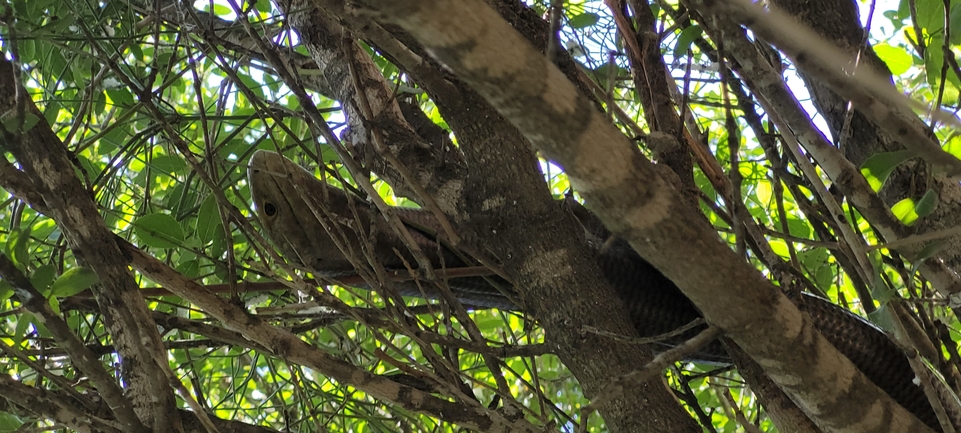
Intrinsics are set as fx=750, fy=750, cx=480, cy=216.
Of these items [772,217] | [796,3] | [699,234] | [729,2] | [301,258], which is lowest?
[699,234]

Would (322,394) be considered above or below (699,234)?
above

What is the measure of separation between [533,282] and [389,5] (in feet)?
1.50

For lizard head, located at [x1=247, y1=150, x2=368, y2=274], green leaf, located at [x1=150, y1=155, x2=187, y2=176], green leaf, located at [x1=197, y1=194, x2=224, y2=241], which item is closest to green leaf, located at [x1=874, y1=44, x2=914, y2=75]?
lizard head, located at [x1=247, y1=150, x2=368, y2=274]

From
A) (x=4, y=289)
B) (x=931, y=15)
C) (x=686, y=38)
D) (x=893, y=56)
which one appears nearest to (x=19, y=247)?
(x=4, y=289)

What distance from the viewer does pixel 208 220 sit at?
3.17 ft

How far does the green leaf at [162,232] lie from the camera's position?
3.05 ft

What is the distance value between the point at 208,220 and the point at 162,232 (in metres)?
0.06

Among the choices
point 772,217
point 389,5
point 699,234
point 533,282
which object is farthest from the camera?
point 772,217

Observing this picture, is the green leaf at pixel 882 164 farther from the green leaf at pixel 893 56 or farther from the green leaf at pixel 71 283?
the green leaf at pixel 71 283

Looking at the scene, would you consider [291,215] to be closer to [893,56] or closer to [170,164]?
[170,164]

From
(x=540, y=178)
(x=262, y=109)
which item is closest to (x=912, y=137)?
(x=540, y=178)

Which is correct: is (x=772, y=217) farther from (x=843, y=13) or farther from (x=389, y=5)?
(x=389, y=5)

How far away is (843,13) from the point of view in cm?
116

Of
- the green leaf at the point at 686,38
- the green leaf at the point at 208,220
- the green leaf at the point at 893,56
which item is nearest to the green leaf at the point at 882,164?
the green leaf at the point at 686,38
